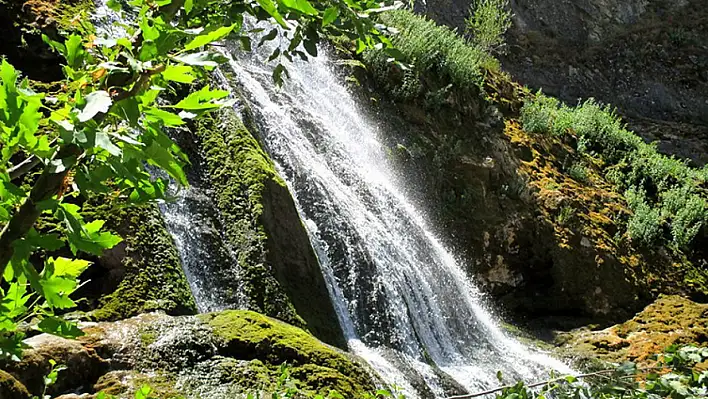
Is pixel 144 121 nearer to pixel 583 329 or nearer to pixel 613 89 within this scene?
pixel 583 329

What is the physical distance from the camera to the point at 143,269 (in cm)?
411

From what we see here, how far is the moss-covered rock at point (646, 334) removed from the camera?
7172mm

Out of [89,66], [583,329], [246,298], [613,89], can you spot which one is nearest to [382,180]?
[583,329]

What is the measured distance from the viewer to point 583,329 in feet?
26.3

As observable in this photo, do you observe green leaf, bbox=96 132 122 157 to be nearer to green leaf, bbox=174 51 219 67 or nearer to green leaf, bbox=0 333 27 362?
green leaf, bbox=174 51 219 67

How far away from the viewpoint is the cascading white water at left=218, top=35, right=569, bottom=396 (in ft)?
18.4

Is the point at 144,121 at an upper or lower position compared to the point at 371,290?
lower

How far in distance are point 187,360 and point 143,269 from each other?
1144mm

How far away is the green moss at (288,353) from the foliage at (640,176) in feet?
23.3

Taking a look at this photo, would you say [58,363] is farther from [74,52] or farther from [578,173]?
[578,173]

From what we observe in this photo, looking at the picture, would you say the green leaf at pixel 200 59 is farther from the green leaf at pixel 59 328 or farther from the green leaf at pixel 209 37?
the green leaf at pixel 59 328

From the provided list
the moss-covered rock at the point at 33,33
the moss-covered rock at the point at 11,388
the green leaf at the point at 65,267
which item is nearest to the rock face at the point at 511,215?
the moss-covered rock at the point at 33,33

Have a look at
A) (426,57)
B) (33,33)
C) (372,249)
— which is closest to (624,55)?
(426,57)

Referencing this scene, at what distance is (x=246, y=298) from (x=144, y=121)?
3.80m
